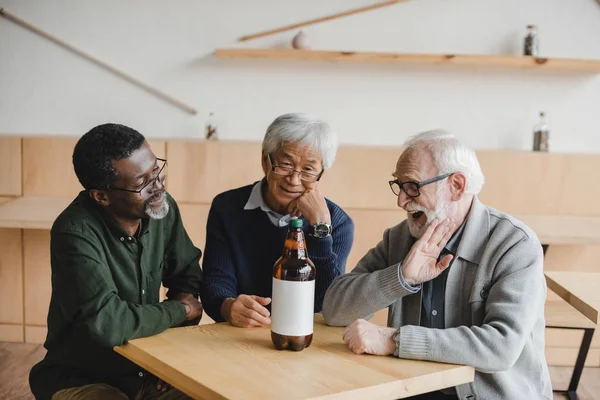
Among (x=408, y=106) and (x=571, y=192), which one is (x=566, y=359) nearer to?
(x=571, y=192)

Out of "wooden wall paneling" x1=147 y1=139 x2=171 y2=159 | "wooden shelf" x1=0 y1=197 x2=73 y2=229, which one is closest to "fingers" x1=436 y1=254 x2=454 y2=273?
"wooden shelf" x1=0 y1=197 x2=73 y2=229

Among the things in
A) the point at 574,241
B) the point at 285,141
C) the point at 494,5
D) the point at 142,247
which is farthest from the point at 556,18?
the point at 142,247

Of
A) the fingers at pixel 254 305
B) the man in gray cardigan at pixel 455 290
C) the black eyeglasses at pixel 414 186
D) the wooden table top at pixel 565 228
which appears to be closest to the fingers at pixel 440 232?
the man in gray cardigan at pixel 455 290

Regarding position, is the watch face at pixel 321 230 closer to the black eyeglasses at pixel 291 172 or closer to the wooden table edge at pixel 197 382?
the black eyeglasses at pixel 291 172

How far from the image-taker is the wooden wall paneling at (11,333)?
4.34m

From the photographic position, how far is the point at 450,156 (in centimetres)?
195

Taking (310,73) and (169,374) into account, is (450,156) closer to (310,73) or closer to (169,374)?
(169,374)

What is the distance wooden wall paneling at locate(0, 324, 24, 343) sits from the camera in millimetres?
4336

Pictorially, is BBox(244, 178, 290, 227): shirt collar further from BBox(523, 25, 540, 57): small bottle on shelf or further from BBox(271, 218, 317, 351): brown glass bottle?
BBox(523, 25, 540, 57): small bottle on shelf

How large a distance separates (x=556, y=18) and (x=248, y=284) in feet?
9.21

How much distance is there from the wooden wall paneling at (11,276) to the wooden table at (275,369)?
2.67 m

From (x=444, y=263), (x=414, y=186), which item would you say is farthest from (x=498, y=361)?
(x=414, y=186)

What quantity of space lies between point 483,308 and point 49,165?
3.03 m

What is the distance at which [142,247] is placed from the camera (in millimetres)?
2148
